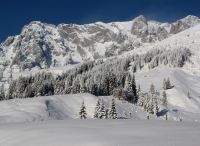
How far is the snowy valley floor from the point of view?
20.2 meters

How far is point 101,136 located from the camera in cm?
2169

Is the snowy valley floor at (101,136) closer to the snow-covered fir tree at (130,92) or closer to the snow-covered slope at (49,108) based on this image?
the snow-covered slope at (49,108)

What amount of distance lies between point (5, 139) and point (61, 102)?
303 feet

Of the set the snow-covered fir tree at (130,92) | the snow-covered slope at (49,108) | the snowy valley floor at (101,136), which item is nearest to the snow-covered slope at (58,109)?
the snow-covered slope at (49,108)

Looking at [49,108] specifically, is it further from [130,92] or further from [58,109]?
[130,92]

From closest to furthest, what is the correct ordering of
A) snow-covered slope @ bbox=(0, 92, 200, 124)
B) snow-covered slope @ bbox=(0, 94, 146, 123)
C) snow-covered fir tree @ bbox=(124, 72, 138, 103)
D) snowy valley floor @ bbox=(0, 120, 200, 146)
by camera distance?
snowy valley floor @ bbox=(0, 120, 200, 146), snow-covered slope @ bbox=(0, 94, 146, 123), snow-covered slope @ bbox=(0, 92, 200, 124), snow-covered fir tree @ bbox=(124, 72, 138, 103)

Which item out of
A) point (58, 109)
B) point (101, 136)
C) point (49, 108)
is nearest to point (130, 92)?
point (58, 109)

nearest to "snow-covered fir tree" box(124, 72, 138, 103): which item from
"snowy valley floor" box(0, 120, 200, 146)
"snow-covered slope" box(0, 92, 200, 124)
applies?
"snow-covered slope" box(0, 92, 200, 124)

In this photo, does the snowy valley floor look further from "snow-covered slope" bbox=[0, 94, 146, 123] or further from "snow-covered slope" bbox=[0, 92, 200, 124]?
"snow-covered slope" bbox=[0, 94, 146, 123]

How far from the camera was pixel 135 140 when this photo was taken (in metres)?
20.4

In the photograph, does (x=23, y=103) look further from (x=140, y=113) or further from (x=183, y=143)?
(x=183, y=143)

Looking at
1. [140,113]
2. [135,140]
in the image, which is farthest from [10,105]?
[135,140]

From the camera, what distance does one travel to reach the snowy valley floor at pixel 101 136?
2016 cm

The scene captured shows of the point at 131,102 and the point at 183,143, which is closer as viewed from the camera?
the point at 183,143
